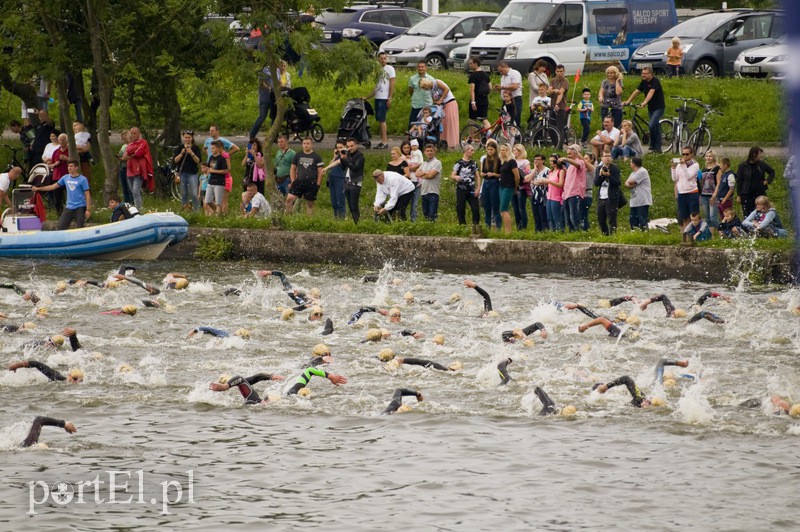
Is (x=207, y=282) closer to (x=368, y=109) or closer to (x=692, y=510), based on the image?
(x=368, y=109)

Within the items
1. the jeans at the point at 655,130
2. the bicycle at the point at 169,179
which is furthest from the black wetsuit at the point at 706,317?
the bicycle at the point at 169,179

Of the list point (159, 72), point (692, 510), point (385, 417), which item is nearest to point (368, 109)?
point (159, 72)

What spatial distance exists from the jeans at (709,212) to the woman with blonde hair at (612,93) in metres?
4.57

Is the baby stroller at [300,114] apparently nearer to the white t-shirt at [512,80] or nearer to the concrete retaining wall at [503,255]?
the white t-shirt at [512,80]

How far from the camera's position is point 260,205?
25.9 metres

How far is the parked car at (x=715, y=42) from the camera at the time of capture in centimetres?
3284

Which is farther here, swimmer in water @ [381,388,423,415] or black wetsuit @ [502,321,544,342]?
black wetsuit @ [502,321,544,342]

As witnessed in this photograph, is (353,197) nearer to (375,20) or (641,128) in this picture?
(641,128)

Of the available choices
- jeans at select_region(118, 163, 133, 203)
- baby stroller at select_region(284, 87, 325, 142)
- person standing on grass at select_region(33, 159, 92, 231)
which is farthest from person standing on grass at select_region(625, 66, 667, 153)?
person standing on grass at select_region(33, 159, 92, 231)

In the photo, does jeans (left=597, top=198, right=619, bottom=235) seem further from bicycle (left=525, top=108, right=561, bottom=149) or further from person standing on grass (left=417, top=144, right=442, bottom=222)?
bicycle (left=525, top=108, right=561, bottom=149)

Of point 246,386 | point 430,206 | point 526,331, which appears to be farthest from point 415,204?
point 246,386

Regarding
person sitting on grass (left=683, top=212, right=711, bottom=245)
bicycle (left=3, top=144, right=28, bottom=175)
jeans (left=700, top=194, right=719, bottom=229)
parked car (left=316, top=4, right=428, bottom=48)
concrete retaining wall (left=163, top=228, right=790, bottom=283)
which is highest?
parked car (left=316, top=4, right=428, bottom=48)

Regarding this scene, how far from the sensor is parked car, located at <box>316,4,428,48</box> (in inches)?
1549

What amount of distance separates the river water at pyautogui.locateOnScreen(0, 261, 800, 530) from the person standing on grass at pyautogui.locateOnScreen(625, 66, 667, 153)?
26.8ft
